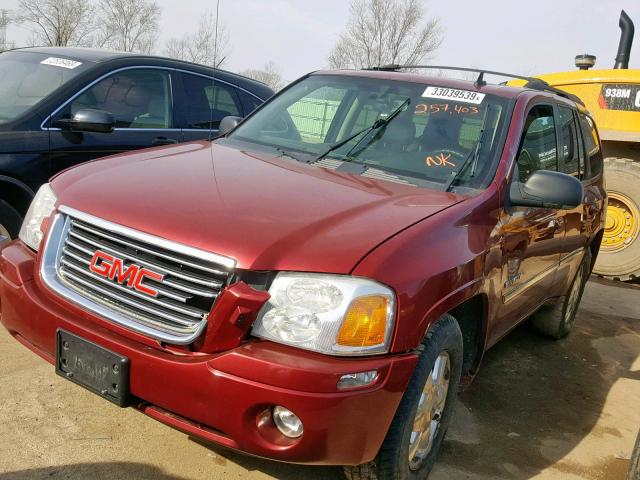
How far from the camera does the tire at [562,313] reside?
492 centimetres

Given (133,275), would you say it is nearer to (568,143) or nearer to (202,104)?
(568,143)

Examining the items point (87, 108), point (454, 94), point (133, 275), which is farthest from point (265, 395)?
point (87, 108)

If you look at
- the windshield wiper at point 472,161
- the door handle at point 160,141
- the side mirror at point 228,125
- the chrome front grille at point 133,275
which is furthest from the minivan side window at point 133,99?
the windshield wiper at point 472,161

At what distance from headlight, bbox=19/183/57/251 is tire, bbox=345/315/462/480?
5.47ft

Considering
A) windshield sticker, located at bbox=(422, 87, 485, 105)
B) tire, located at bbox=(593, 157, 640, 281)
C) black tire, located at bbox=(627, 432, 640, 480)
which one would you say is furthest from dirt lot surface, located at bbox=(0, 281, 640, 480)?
tire, located at bbox=(593, 157, 640, 281)

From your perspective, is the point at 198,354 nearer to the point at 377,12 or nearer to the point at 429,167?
the point at 429,167

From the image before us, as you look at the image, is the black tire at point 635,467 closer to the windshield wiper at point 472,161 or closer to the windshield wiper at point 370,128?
the windshield wiper at point 472,161

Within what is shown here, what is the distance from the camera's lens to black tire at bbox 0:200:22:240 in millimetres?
4203

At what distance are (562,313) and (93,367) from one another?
3.74 meters

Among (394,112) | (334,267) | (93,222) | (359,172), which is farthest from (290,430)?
(394,112)

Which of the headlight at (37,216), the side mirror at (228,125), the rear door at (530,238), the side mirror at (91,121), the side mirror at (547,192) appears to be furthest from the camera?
the side mirror at (91,121)

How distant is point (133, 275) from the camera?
239 centimetres

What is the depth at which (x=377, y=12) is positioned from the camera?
115ft

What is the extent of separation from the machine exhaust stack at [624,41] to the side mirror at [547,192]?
19.1 ft
